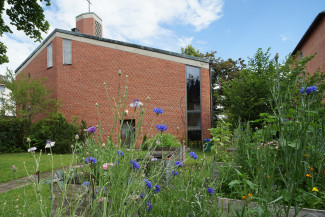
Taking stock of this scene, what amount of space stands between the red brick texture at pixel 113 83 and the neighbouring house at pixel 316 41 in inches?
250

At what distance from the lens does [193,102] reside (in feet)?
42.8

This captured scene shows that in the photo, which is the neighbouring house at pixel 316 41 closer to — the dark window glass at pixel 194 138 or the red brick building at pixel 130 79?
the red brick building at pixel 130 79

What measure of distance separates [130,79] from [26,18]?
6.33 meters

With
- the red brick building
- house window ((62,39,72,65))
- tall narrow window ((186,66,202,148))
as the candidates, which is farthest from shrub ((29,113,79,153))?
tall narrow window ((186,66,202,148))

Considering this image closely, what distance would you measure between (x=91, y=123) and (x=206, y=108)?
7.85 m

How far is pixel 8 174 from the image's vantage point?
5.69m

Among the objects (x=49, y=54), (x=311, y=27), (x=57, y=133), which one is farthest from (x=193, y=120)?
(x=49, y=54)

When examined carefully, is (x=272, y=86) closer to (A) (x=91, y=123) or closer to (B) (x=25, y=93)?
(A) (x=91, y=123)

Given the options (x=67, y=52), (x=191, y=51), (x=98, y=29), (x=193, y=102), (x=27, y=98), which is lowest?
(x=193, y=102)

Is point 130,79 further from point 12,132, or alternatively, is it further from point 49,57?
point 12,132

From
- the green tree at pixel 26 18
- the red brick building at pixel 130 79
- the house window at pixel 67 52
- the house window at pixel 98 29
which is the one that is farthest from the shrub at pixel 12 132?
the house window at pixel 98 29

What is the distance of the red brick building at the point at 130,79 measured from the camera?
12.8 m

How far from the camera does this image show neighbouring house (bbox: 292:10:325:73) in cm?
1062

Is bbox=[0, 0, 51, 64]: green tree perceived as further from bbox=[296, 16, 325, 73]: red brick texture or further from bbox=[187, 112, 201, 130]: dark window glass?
bbox=[296, 16, 325, 73]: red brick texture
